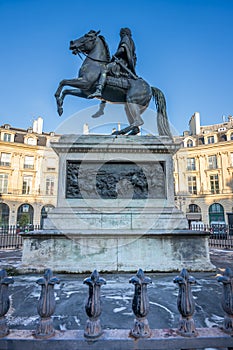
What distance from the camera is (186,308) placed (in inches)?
69.7

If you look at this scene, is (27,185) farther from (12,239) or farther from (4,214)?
(12,239)

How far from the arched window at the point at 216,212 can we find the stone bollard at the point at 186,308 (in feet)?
131

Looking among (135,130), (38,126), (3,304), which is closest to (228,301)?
(3,304)

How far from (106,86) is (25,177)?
121 ft

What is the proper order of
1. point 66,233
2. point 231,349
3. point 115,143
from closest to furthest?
point 231,349
point 66,233
point 115,143

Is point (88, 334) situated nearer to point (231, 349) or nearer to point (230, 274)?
point (231, 349)

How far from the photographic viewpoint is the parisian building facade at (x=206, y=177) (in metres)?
37.4

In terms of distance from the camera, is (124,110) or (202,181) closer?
A: (124,110)

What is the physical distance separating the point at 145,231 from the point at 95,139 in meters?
2.91

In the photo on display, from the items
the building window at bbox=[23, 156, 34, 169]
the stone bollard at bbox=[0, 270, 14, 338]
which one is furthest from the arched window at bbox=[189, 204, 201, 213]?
the stone bollard at bbox=[0, 270, 14, 338]

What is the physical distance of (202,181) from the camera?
40.3 meters

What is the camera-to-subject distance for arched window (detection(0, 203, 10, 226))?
3550 cm

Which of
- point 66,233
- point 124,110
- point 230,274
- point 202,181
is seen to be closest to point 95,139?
point 124,110

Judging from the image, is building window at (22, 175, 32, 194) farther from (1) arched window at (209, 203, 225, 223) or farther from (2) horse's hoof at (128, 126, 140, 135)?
(2) horse's hoof at (128, 126, 140, 135)
